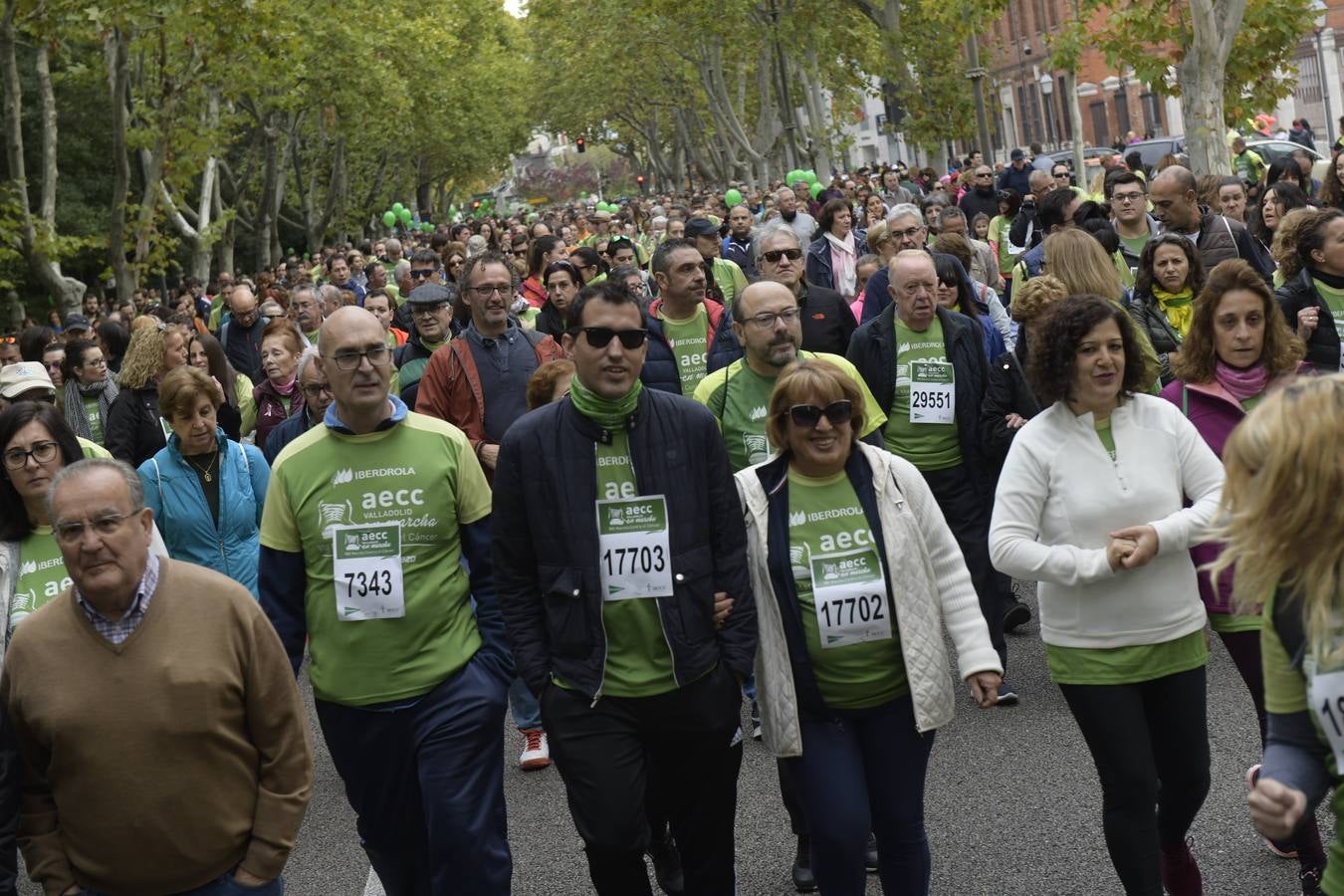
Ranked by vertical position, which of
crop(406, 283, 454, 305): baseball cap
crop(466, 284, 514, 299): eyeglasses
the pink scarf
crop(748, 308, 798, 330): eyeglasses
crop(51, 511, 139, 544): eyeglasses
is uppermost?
crop(406, 283, 454, 305): baseball cap

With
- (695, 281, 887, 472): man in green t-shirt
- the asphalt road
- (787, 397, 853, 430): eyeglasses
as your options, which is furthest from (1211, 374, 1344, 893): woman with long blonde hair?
(695, 281, 887, 472): man in green t-shirt

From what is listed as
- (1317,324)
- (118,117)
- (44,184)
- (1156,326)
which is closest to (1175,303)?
(1156,326)

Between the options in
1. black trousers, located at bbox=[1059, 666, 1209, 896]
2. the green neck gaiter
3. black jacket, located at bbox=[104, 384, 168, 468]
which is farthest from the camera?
black jacket, located at bbox=[104, 384, 168, 468]

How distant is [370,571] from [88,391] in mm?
6524

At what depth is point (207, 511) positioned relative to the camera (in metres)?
7.38

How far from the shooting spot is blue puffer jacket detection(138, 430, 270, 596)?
7.33 m

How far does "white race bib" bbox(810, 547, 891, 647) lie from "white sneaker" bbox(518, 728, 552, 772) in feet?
10.2

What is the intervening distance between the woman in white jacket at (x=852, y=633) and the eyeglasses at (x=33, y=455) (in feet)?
7.08

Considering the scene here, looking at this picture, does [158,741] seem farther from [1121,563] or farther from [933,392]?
[933,392]

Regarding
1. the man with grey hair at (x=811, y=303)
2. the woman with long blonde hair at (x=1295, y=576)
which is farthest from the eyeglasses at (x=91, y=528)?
the man with grey hair at (x=811, y=303)

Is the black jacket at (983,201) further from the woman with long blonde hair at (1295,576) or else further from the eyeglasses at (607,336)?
the woman with long blonde hair at (1295,576)

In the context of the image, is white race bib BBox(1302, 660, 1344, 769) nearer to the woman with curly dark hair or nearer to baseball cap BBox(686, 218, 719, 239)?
the woman with curly dark hair

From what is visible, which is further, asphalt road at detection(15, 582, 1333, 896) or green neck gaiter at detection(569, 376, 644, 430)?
asphalt road at detection(15, 582, 1333, 896)

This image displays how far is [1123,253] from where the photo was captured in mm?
10570
